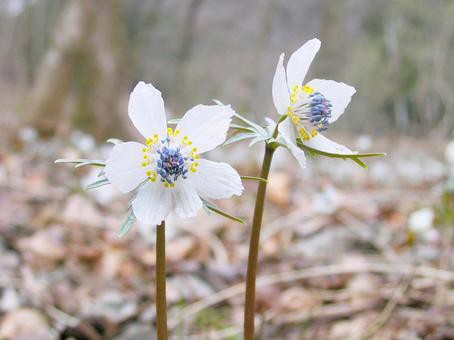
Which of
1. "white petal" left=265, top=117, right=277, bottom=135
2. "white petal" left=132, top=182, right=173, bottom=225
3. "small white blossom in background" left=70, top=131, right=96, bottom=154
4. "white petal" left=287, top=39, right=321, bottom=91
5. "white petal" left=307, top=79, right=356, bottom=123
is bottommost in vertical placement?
"white petal" left=132, top=182, right=173, bottom=225

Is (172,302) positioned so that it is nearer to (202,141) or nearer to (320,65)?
(202,141)

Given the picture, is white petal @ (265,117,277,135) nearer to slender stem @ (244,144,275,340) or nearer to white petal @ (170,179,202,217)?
slender stem @ (244,144,275,340)

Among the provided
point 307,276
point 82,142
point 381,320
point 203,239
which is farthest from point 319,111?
point 82,142

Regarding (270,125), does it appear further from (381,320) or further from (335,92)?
(381,320)

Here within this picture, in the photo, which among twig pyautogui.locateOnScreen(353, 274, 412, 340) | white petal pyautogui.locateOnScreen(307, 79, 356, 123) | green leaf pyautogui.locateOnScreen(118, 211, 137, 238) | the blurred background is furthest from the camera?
the blurred background

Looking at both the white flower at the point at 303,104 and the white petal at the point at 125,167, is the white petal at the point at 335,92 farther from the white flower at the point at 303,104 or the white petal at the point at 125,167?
the white petal at the point at 125,167

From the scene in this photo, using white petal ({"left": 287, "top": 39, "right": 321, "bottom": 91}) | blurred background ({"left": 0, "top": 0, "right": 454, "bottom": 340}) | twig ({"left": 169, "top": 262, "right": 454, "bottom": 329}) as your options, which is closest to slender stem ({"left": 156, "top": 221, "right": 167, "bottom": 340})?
white petal ({"left": 287, "top": 39, "right": 321, "bottom": 91})

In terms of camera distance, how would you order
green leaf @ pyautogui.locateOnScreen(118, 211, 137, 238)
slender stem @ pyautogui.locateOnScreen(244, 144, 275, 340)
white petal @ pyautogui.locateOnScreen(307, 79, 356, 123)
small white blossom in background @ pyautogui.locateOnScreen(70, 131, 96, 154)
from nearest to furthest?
green leaf @ pyautogui.locateOnScreen(118, 211, 137, 238)
slender stem @ pyautogui.locateOnScreen(244, 144, 275, 340)
white petal @ pyautogui.locateOnScreen(307, 79, 356, 123)
small white blossom in background @ pyautogui.locateOnScreen(70, 131, 96, 154)

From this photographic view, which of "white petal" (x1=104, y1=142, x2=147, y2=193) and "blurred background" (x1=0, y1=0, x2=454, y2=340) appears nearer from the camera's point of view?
"white petal" (x1=104, y1=142, x2=147, y2=193)
